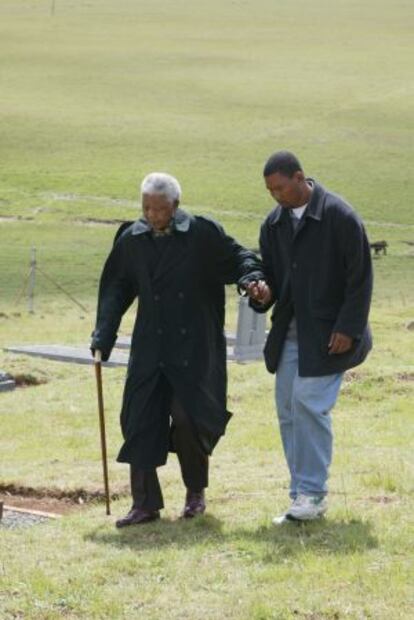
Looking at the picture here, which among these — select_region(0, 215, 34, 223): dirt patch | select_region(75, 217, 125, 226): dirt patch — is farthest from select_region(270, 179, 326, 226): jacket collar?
select_region(0, 215, 34, 223): dirt patch

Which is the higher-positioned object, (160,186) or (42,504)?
(160,186)

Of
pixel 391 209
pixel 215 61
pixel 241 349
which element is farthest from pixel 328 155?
pixel 241 349

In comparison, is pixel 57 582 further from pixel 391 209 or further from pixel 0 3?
pixel 0 3

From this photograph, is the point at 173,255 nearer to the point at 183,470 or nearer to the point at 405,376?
the point at 183,470

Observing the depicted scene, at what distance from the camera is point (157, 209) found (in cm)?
940

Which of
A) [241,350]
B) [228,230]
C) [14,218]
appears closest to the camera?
[241,350]

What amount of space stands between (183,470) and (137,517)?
1.32ft

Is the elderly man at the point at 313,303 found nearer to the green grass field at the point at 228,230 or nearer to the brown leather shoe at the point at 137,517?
the green grass field at the point at 228,230

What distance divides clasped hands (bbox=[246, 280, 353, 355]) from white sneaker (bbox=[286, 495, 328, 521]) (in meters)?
0.82

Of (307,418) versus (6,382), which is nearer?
(307,418)

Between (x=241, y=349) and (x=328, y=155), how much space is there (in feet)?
145

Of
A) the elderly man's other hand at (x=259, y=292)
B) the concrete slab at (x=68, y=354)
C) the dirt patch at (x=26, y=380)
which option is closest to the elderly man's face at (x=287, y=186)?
the elderly man's other hand at (x=259, y=292)

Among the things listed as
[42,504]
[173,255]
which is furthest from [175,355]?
[42,504]

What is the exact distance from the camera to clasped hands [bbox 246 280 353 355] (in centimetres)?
894
